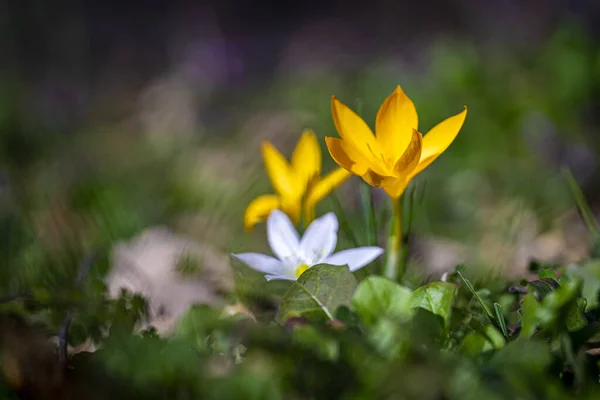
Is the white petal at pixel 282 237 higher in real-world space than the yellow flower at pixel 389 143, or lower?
lower

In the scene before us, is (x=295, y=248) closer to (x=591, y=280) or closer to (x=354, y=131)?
(x=354, y=131)

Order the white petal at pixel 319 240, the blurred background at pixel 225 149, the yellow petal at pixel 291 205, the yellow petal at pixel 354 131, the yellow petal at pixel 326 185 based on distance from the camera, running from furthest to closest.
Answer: the blurred background at pixel 225 149
the yellow petal at pixel 291 205
the yellow petal at pixel 326 185
the white petal at pixel 319 240
the yellow petal at pixel 354 131

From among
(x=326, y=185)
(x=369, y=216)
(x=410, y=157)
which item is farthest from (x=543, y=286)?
(x=326, y=185)

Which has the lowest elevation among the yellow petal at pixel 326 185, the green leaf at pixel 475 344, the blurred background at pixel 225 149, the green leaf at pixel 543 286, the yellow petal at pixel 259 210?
the blurred background at pixel 225 149

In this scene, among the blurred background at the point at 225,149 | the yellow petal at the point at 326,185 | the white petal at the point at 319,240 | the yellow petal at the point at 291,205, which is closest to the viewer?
the white petal at the point at 319,240

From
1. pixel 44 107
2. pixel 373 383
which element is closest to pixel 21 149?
pixel 44 107

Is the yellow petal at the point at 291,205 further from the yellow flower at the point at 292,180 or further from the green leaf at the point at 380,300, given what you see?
the green leaf at the point at 380,300

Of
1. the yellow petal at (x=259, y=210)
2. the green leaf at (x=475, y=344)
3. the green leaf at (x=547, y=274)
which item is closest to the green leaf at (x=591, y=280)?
the green leaf at (x=547, y=274)
